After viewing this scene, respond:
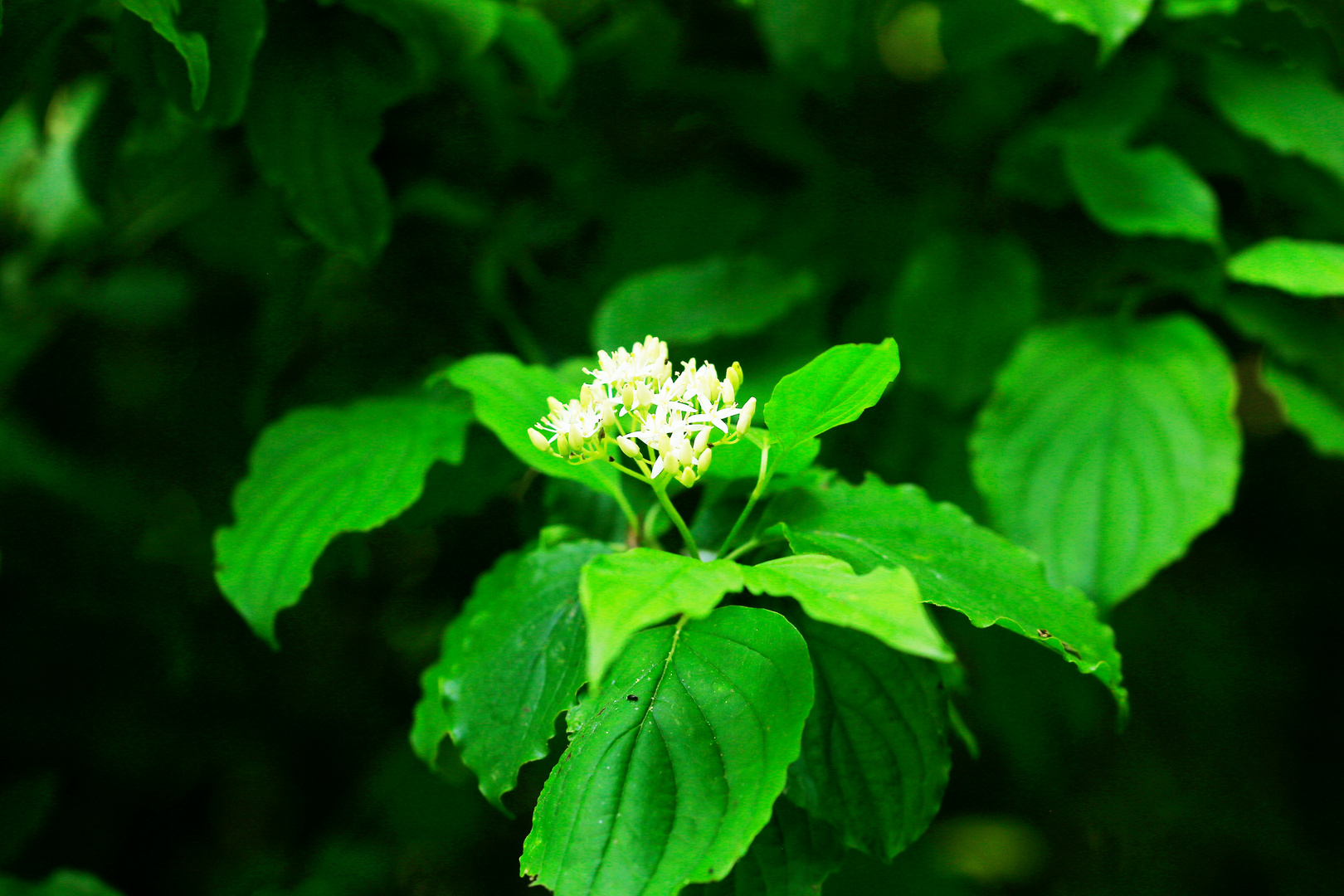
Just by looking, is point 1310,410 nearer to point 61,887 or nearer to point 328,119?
point 328,119

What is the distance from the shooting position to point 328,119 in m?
0.92

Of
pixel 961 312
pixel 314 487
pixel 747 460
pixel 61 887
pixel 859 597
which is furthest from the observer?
pixel 961 312

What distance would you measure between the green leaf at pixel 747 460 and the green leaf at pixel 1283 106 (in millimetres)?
711

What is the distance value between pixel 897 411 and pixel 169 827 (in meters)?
1.42

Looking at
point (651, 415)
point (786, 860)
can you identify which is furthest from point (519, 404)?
point (786, 860)

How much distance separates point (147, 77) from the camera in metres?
0.92

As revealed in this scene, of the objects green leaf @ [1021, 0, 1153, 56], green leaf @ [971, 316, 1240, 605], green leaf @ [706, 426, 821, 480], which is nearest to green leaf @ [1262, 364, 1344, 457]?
green leaf @ [971, 316, 1240, 605]

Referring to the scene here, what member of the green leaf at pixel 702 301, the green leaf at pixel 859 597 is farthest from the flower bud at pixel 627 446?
the green leaf at pixel 702 301

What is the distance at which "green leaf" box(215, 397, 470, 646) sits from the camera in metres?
0.76

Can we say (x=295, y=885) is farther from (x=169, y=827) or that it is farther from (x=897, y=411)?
(x=897, y=411)

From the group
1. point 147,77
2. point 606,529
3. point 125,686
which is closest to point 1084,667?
point 606,529

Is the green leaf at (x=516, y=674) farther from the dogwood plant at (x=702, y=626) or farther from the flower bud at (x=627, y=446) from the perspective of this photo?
the flower bud at (x=627, y=446)

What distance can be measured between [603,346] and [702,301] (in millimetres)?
126

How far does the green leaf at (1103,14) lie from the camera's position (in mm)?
858
